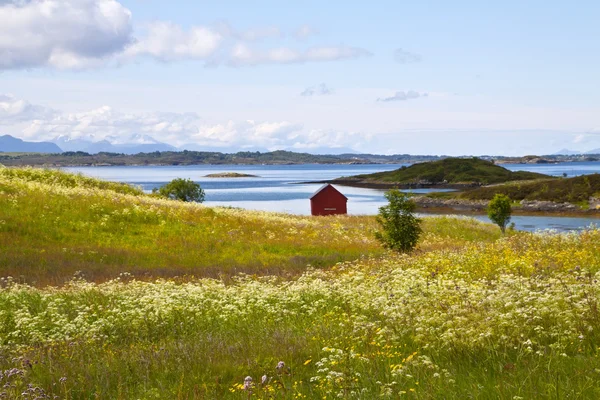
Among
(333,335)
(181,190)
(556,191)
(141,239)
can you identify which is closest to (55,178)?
(141,239)

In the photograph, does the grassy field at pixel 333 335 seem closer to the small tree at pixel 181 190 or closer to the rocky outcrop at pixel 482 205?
the small tree at pixel 181 190

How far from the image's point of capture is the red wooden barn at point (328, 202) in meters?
73.0

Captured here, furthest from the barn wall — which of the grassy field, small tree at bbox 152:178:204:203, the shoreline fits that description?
the grassy field

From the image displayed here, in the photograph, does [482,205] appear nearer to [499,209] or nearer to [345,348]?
[499,209]

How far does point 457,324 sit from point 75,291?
10588 millimetres

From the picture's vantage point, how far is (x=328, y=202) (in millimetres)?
73312

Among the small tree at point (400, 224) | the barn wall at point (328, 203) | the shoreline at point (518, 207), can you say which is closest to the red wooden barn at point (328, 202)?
the barn wall at point (328, 203)

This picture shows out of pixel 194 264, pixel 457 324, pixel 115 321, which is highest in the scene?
pixel 457 324

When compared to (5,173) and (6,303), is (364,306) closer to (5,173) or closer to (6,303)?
(6,303)

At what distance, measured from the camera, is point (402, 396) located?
18.9 ft

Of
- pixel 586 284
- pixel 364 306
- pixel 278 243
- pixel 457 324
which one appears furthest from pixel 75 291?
pixel 278 243

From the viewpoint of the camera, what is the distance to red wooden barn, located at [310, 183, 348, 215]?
73.0m

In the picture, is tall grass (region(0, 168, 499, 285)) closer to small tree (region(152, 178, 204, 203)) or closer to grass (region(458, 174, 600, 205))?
small tree (region(152, 178, 204, 203))

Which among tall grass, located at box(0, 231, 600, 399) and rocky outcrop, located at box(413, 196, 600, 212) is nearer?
tall grass, located at box(0, 231, 600, 399)
